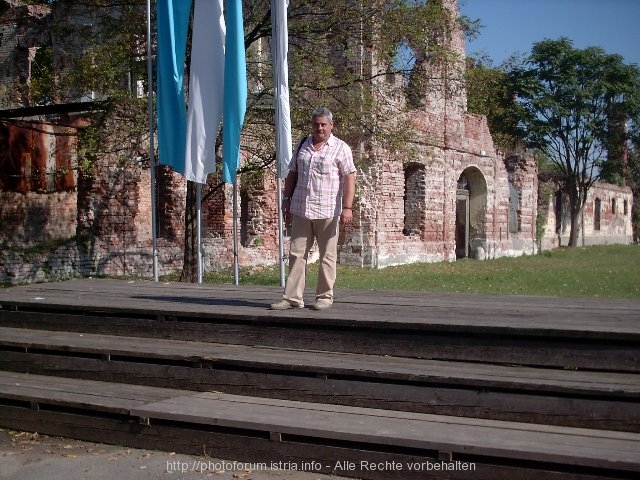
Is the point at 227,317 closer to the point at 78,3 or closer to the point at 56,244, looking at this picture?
the point at 78,3

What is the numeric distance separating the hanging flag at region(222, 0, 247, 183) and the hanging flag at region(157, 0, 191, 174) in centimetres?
63

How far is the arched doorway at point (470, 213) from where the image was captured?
25422 mm

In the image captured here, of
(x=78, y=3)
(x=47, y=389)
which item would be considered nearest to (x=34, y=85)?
(x=78, y=3)

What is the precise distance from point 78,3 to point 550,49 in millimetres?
25113

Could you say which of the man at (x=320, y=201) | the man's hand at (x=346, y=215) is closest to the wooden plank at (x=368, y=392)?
the man at (x=320, y=201)

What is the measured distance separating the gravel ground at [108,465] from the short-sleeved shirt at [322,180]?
6.83 feet

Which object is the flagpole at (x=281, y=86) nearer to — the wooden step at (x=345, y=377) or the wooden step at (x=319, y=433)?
the wooden step at (x=345, y=377)

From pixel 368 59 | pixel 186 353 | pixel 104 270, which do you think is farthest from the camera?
pixel 104 270

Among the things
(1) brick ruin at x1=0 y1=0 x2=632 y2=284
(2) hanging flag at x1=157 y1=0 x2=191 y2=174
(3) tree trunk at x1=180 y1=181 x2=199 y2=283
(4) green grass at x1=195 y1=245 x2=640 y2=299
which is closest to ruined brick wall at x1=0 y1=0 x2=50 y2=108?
(1) brick ruin at x1=0 y1=0 x2=632 y2=284

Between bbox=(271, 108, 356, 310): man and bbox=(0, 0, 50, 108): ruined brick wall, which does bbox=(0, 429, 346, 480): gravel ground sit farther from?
bbox=(0, 0, 50, 108): ruined brick wall

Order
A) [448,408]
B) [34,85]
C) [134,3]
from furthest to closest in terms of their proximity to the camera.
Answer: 1. [34,85]
2. [134,3]
3. [448,408]

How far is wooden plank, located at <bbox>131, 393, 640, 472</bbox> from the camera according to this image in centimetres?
378

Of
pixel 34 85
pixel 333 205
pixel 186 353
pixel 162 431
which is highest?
pixel 34 85

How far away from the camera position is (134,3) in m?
12.1
